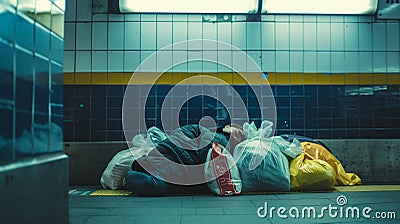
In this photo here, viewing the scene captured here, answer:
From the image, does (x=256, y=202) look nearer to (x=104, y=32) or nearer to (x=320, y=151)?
(x=320, y=151)

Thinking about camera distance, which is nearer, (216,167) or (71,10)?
(216,167)

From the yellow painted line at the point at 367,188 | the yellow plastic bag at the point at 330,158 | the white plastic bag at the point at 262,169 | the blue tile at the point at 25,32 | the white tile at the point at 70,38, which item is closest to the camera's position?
the blue tile at the point at 25,32

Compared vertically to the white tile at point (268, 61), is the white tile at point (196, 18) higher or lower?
higher

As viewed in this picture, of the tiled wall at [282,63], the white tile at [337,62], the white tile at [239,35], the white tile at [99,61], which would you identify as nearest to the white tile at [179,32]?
the tiled wall at [282,63]

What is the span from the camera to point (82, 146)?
550 cm

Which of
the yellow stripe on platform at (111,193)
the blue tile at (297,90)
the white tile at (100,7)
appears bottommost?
the yellow stripe on platform at (111,193)

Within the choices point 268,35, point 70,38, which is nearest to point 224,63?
point 268,35

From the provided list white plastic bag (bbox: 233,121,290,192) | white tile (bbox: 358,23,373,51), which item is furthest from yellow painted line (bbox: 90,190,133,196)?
white tile (bbox: 358,23,373,51)

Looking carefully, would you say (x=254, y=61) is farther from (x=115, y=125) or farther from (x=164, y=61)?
(x=115, y=125)

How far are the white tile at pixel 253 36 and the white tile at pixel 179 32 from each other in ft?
2.66

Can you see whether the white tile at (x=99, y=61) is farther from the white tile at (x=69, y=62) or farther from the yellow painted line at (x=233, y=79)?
the white tile at (x=69, y=62)

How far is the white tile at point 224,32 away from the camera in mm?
5691

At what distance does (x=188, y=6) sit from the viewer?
→ 5625 millimetres

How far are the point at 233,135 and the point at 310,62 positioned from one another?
1575mm
